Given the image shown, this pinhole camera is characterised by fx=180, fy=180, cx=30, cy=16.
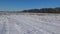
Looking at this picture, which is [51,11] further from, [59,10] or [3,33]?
[3,33]

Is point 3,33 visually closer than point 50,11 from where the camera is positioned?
Yes

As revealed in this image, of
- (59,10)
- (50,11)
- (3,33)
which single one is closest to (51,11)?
(50,11)

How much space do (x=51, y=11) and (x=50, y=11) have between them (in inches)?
16.3

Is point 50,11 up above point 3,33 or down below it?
below

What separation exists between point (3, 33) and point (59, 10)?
59.8m

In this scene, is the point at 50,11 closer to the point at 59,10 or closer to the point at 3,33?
the point at 59,10

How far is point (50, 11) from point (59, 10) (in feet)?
22.5

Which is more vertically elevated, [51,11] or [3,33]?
[3,33]

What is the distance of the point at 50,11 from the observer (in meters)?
74.7

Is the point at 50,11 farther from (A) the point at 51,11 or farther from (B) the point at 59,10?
(B) the point at 59,10

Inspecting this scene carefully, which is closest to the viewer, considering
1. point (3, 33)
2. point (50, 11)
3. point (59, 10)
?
point (3, 33)

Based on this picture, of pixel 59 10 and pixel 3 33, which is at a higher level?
pixel 3 33

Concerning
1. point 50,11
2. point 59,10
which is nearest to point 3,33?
point 59,10

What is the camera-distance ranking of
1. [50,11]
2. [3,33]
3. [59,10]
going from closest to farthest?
[3,33]
[59,10]
[50,11]
